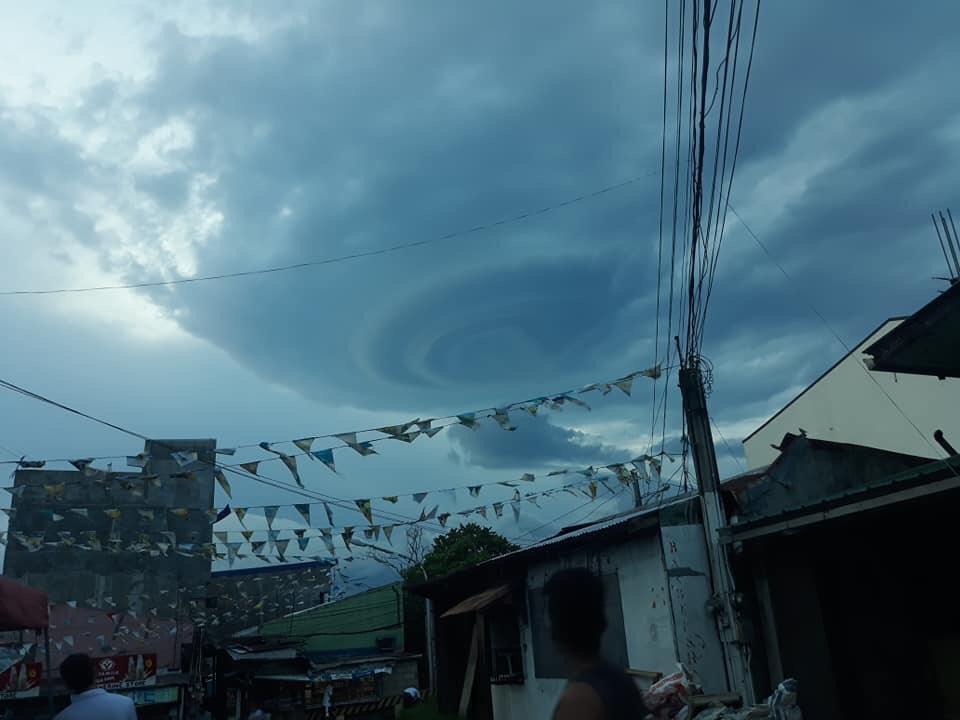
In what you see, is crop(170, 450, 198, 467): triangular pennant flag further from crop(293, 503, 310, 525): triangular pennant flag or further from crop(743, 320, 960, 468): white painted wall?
crop(743, 320, 960, 468): white painted wall

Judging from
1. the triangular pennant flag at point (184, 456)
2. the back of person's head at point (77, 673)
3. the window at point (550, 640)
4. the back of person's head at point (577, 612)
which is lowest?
the window at point (550, 640)

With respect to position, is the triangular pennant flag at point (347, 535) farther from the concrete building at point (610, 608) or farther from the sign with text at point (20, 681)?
the sign with text at point (20, 681)

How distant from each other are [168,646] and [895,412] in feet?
83.4

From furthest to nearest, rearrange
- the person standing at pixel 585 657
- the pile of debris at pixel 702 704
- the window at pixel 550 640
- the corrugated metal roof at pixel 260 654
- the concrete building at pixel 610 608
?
the corrugated metal roof at pixel 260 654, the window at pixel 550 640, the concrete building at pixel 610 608, the pile of debris at pixel 702 704, the person standing at pixel 585 657

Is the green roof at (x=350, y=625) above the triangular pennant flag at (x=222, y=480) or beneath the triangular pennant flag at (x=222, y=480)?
beneath

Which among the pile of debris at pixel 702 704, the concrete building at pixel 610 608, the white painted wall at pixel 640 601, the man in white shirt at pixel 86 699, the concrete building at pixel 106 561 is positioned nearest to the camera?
the man in white shirt at pixel 86 699

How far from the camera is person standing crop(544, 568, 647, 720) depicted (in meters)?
2.64

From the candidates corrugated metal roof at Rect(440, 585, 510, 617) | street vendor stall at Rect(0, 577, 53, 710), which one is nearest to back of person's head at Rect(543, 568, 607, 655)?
street vendor stall at Rect(0, 577, 53, 710)

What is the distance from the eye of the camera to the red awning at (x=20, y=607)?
613 cm

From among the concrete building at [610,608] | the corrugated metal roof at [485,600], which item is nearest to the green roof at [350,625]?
the concrete building at [610,608]

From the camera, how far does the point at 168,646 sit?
26172 millimetres

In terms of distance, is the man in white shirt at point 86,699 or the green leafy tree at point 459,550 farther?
the green leafy tree at point 459,550

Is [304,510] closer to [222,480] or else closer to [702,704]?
[222,480]

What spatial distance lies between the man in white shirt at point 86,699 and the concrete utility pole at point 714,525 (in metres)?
6.20
